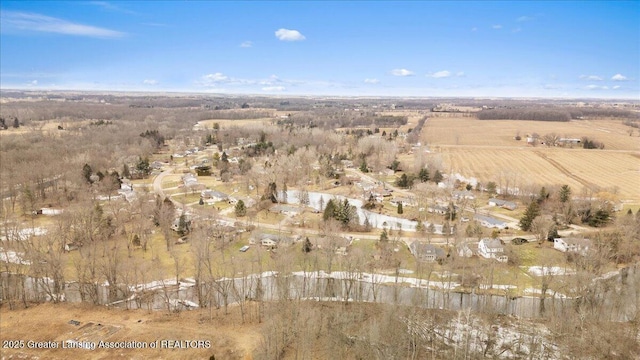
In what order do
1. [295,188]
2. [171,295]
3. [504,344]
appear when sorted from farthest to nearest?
[295,188]
[171,295]
[504,344]

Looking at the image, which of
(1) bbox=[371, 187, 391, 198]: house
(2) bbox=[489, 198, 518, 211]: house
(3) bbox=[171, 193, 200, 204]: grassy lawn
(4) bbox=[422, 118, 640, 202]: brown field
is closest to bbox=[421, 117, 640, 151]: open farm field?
(4) bbox=[422, 118, 640, 202]: brown field

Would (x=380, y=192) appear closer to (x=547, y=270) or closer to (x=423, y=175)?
(x=423, y=175)

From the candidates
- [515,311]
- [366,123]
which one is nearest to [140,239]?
[515,311]

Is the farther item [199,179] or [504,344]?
[199,179]

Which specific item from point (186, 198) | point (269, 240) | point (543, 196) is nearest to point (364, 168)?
point (543, 196)

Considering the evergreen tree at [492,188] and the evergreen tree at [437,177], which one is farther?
the evergreen tree at [437,177]

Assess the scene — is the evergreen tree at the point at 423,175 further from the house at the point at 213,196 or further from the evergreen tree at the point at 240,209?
the house at the point at 213,196

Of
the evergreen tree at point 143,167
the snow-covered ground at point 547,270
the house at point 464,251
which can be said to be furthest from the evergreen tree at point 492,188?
the evergreen tree at point 143,167

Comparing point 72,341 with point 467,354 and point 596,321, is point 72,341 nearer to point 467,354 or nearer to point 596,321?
point 467,354
